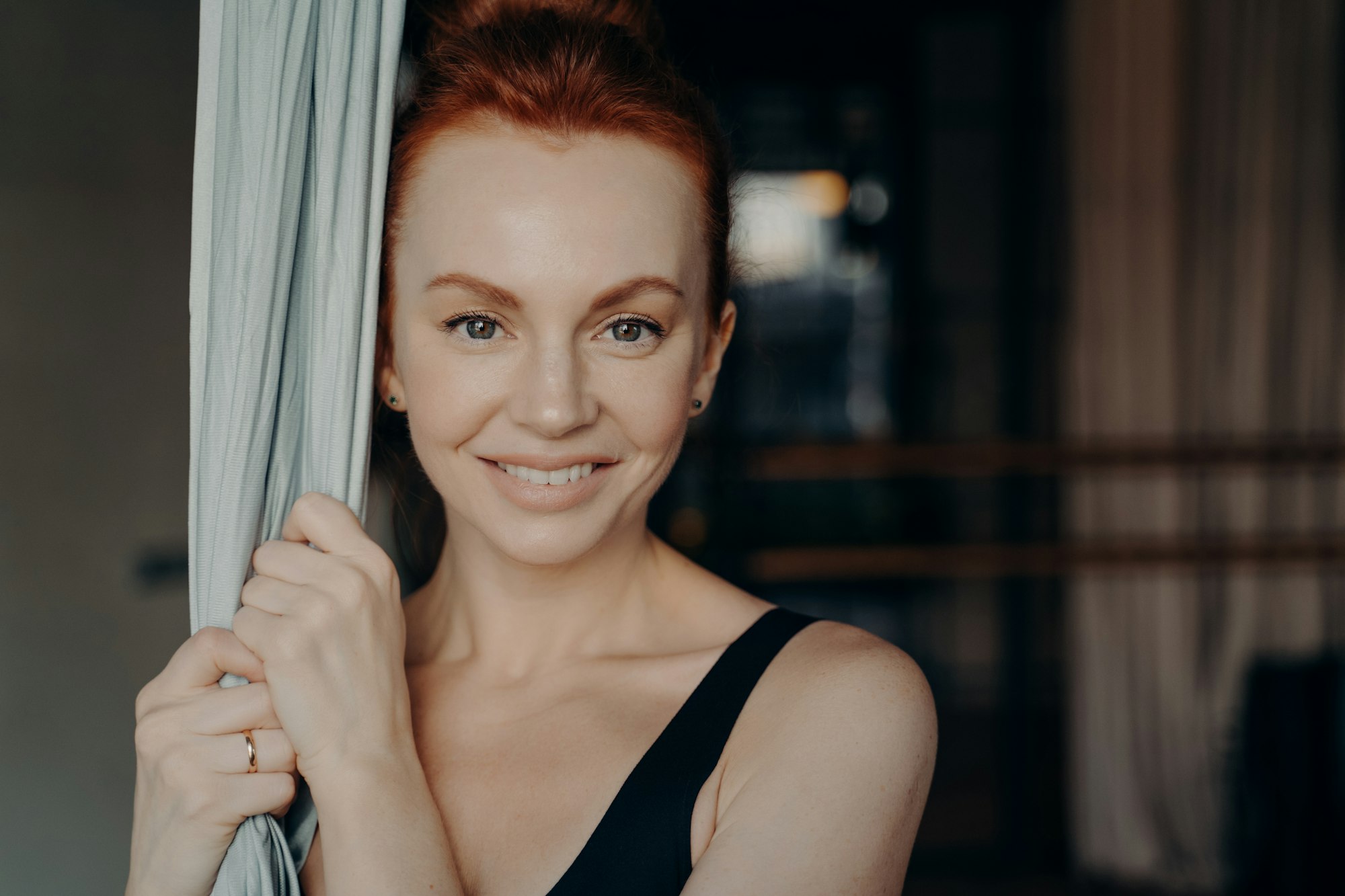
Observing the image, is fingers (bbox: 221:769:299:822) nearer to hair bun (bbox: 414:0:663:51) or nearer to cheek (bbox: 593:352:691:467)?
cheek (bbox: 593:352:691:467)

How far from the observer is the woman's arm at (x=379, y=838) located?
942mm

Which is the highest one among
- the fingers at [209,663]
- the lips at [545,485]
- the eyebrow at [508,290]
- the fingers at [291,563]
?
the eyebrow at [508,290]

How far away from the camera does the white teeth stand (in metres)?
1.11

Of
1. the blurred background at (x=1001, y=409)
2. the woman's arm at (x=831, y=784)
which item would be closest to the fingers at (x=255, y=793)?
the woman's arm at (x=831, y=784)

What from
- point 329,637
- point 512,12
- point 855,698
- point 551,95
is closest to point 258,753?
point 329,637

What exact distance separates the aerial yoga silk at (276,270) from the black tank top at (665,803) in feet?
0.96

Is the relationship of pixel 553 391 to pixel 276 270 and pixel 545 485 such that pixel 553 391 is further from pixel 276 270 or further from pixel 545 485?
pixel 276 270

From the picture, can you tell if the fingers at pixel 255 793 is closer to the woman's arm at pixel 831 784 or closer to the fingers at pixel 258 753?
the fingers at pixel 258 753

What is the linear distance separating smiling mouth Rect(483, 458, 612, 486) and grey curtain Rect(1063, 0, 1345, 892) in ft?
9.00

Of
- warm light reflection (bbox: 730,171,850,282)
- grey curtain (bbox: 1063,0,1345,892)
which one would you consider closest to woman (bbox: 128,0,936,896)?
warm light reflection (bbox: 730,171,850,282)

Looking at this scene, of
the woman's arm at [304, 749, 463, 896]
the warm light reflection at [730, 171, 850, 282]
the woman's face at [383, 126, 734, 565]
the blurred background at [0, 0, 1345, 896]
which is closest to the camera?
the woman's arm at [304, 749, 463, 896]

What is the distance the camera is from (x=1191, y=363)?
138 inches

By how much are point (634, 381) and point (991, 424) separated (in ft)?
10.0

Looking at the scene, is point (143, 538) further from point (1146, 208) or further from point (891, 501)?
point (1146, 208)
